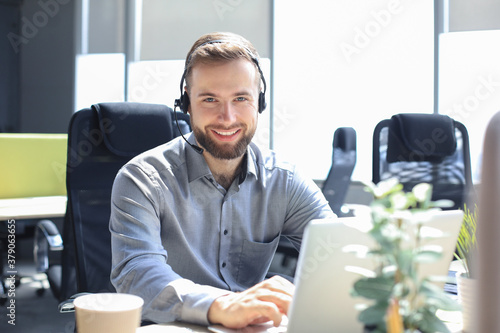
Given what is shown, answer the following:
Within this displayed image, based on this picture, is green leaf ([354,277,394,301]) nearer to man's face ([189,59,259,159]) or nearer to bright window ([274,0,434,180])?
man's face ([189,59,259,159])

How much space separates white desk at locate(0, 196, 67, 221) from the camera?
258 cm

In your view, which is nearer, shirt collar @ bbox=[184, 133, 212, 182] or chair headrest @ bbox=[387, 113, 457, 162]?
shirt collar @ bbox=[184, 133, 212, 182]

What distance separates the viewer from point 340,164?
293 centimetres

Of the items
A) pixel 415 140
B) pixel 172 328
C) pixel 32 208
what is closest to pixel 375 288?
pixel 172 328

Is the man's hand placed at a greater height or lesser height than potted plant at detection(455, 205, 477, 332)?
lesser

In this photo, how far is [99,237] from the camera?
1669 mm

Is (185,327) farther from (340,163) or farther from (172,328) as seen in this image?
(340,163)

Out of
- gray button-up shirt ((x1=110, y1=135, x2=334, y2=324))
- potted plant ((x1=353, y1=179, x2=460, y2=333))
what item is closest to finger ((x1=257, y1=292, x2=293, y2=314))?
gray button-up shirt ((x1=110, y1=135, x2=334, y2=324))

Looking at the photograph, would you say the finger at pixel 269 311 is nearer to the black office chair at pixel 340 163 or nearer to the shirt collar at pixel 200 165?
the shirt collar at pixel 200 165

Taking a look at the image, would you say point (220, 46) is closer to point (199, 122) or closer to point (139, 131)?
point (199, 122)

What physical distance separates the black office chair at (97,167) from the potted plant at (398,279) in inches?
49.3

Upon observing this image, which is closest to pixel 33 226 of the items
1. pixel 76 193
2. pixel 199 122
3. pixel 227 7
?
pixel 76 193

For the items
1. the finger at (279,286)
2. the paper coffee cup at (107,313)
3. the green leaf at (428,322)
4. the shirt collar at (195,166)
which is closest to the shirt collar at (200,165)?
the shirt collar at (195,166)

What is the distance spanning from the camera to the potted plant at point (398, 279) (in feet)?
1.65
